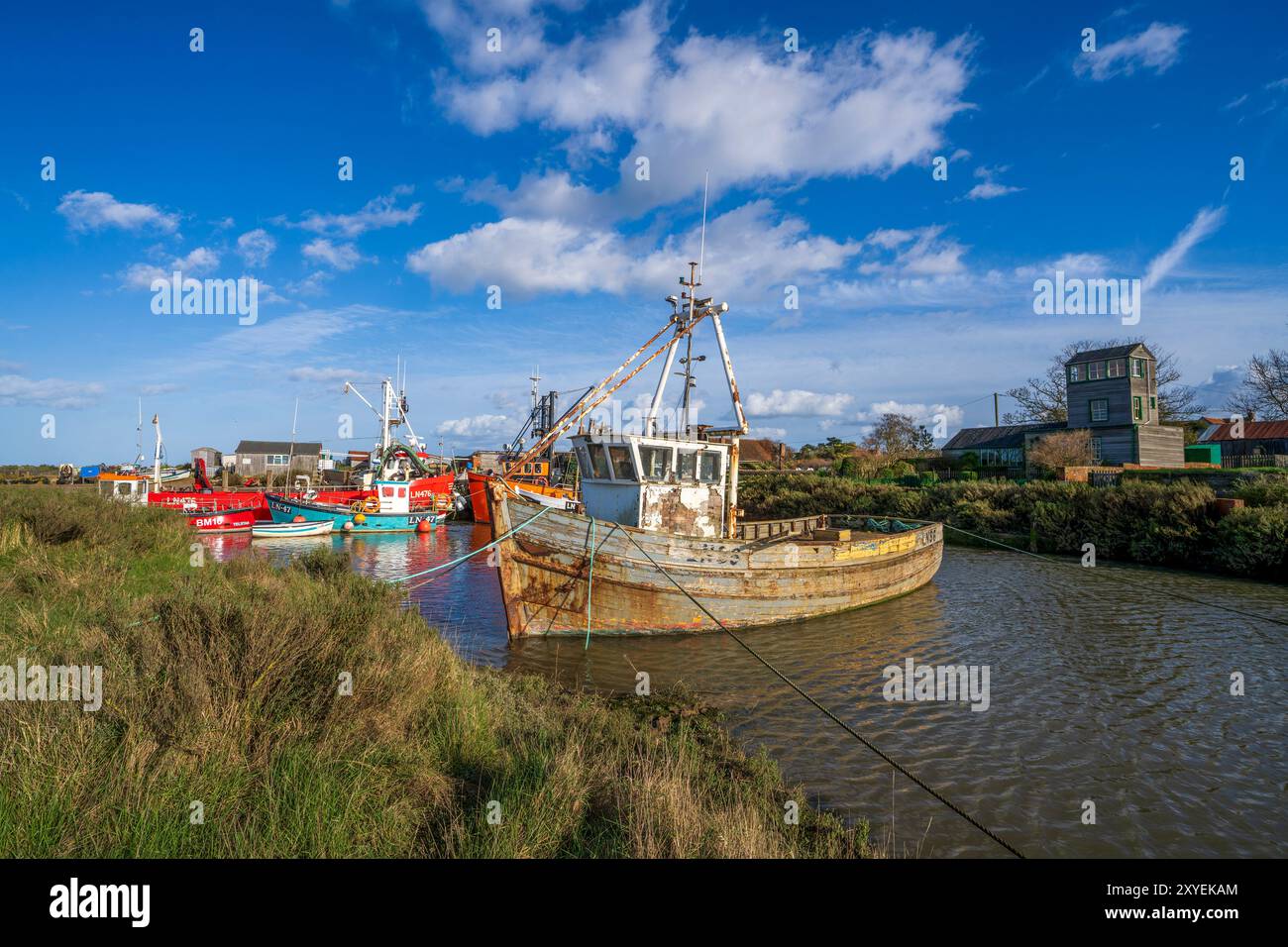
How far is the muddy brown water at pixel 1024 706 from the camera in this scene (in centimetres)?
644

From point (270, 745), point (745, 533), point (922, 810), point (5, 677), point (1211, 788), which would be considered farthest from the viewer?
point (745, 533)

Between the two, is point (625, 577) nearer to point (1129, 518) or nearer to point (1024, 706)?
point (1024, 706)

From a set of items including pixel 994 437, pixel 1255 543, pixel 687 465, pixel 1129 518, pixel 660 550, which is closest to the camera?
pixel 660 550

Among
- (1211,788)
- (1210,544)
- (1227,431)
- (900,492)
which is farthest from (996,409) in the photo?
(1211,788)

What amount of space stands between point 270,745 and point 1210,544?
2865 centimetres

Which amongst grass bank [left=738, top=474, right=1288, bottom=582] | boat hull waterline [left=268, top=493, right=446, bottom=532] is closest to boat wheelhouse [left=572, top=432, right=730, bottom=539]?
grass bank [left=738, top=474, right=1288, bottom=582]

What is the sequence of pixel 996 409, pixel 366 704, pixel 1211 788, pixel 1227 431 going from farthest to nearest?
pixel 996 409, pixel 1227 431, pixel 1211 788, pixel 366 704

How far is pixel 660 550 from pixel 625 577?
0.92 m

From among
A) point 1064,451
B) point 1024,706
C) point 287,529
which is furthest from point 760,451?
point 1024,706

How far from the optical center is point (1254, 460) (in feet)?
132

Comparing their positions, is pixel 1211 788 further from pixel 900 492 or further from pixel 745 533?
pixel 900 492

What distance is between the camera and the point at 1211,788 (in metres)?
7.04
